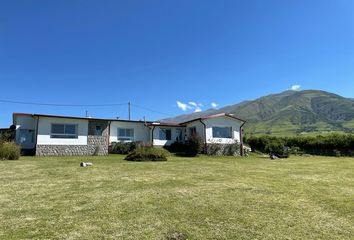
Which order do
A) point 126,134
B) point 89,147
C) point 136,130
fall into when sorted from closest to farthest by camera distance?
point 89,147, point 126,134, point 136,130

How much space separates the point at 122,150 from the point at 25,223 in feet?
68.4

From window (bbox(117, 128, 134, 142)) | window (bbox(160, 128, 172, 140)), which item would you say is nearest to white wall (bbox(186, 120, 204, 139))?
window (bbox(160, 128, 172, 140))

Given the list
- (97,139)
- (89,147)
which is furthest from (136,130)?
(89,147)

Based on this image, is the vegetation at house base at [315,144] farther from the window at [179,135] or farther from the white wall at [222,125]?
the window at [179,135]

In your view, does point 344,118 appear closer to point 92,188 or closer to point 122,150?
point 122,150

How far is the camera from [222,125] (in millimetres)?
27859

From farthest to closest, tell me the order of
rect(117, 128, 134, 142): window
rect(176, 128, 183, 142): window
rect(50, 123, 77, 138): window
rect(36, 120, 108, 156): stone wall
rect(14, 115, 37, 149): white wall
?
rect(176, 128, 183, 142): window, rect(117, 128, 134, 142): window, rect(50, 123, 77, 138): window, rect(14, 115, 37, 149): white wall, rect(36, 120, 108, 156): stone wall

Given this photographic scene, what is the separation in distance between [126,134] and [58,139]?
697 cm

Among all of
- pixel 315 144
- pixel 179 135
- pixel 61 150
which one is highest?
pixel 179 135

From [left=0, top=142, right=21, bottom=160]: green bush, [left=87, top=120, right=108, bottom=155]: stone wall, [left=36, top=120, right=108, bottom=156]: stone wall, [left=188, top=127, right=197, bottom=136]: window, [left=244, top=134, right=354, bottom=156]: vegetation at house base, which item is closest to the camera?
[left=0, top=142, right=21, bottom=160]: green bush

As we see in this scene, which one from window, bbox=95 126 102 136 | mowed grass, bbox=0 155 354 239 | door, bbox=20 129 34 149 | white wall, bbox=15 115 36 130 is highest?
white wall, bbox=15 115 36 130

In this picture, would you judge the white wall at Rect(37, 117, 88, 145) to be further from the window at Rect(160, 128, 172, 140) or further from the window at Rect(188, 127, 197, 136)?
the window at Rect(188, 127, 197, 136)

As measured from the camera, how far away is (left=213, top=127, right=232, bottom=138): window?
27.4 meters

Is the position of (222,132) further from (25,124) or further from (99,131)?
(25,124)
